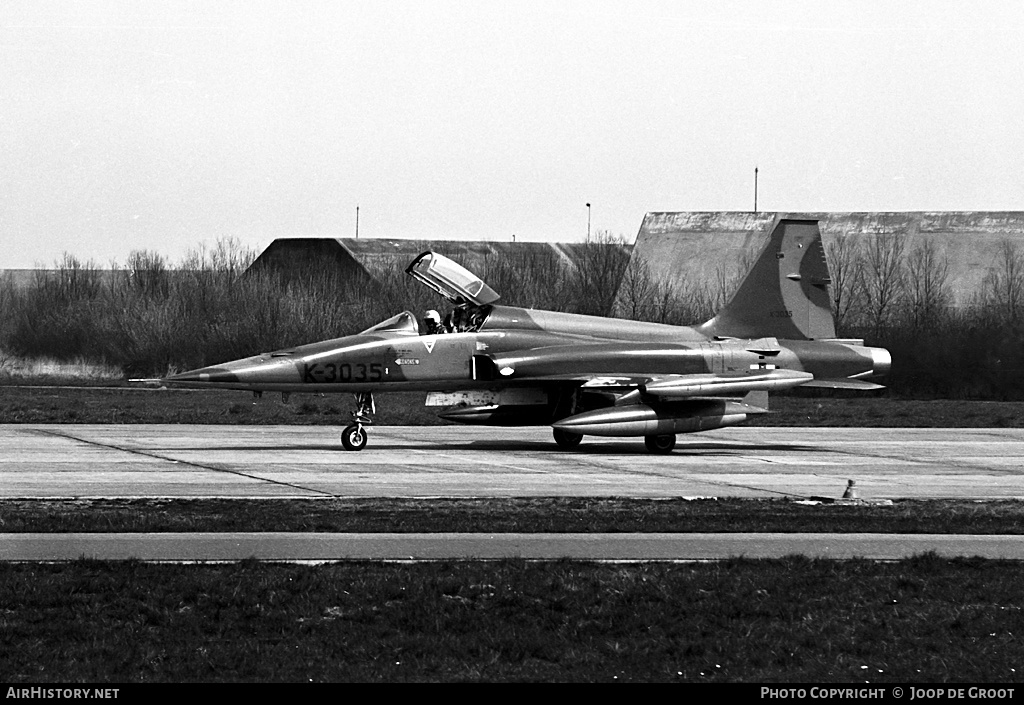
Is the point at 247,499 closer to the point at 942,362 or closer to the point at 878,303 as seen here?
the point at 942,362

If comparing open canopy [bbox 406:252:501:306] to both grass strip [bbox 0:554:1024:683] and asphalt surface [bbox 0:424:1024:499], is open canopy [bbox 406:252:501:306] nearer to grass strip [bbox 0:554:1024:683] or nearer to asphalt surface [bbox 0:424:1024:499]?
asphalt surface [bbox 0:424:1024:499]

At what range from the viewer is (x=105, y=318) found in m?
58.6

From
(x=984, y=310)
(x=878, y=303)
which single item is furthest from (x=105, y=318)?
(x=984, y=310)

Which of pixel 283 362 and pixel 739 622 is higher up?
pixel 283 362

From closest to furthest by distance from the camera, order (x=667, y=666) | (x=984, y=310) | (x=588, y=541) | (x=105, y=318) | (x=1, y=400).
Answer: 1. (x=667, y=666)
2. (x=588, y=541)
3. (x=1, y=400)
4. (x=984, y=310)
5. (x=105, y=318)

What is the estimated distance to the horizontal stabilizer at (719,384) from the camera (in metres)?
23.6

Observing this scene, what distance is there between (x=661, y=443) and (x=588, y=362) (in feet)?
6.30

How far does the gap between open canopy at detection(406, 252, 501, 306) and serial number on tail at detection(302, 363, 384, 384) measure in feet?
6.78

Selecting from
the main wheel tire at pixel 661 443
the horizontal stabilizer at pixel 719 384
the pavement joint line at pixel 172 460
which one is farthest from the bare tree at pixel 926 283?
the pavement joint line at pixel 172 460

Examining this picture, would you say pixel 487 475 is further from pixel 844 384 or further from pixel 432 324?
pixel 844 384

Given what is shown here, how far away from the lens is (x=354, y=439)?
75.2 ft

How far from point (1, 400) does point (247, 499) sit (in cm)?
2496

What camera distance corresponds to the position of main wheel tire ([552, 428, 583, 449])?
24.3 m

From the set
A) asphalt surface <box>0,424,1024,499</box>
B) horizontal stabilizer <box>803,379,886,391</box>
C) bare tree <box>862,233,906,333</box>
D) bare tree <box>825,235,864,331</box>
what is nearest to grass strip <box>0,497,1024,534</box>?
asphalt surface <box>0,424,1024,499</box>
